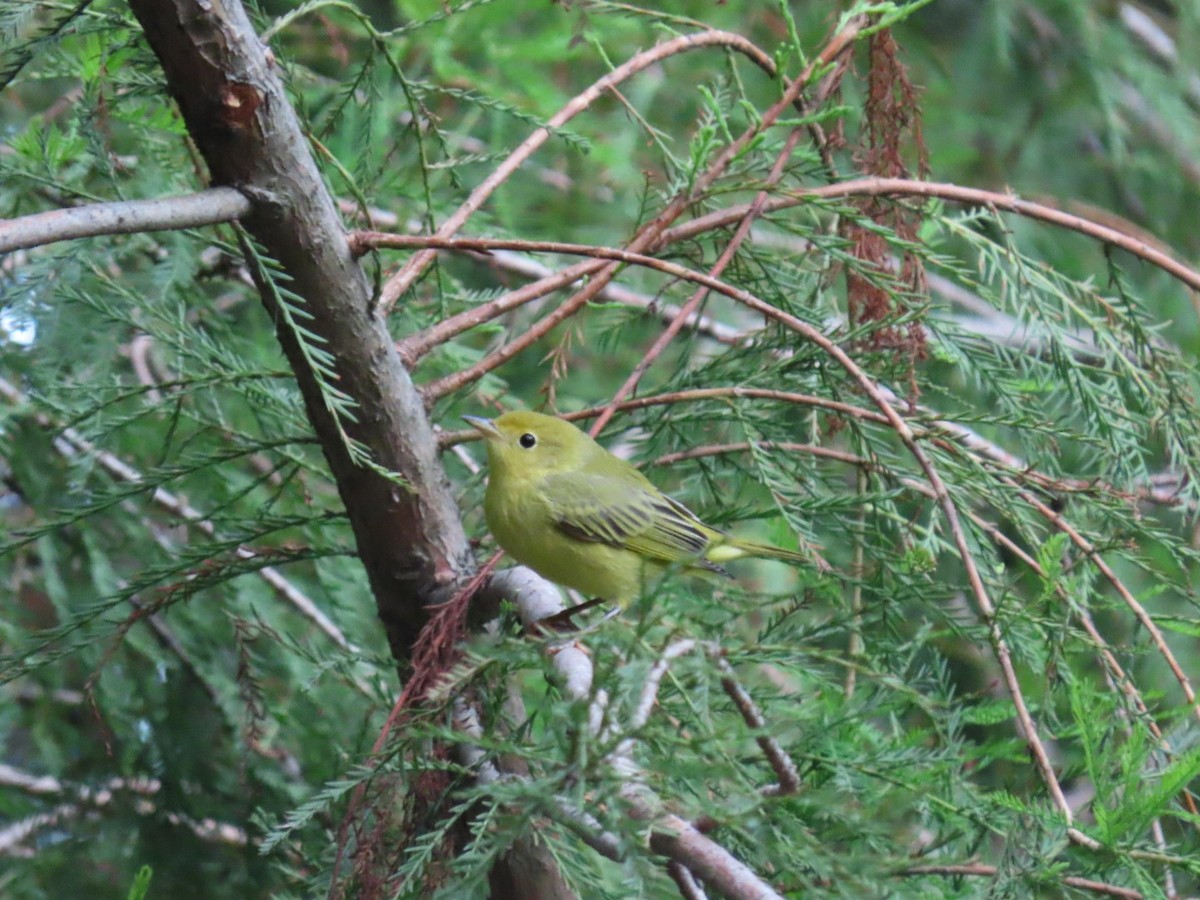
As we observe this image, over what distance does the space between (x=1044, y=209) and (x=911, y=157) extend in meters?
3.62

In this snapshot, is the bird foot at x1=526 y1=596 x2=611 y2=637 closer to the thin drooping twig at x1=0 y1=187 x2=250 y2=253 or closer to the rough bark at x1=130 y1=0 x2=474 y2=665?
the rough bark at x1=130 y1=0 x2=474 y2=665

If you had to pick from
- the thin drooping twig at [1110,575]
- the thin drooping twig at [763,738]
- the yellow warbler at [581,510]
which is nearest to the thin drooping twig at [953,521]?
the thin drooping twig at [1110,575]

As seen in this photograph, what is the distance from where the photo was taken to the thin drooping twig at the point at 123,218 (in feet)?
5.48

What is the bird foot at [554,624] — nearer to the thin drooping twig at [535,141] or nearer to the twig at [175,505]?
the thin drooping twig at [535,141]

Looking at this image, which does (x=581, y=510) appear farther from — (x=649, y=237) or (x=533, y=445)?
(x=649, y=237)

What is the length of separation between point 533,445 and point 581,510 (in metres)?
0.21

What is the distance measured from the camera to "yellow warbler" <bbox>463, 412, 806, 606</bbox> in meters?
3.04

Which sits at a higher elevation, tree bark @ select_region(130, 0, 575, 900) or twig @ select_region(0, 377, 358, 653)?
tree bark @ select_region(130, 0, 575, 900)

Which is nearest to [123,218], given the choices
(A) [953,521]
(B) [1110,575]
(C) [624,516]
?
(A) [953,521]

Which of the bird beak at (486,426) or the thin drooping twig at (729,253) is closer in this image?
the thin drooping twig at (729,253)

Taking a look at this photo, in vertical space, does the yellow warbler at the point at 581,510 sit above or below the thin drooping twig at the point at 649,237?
below

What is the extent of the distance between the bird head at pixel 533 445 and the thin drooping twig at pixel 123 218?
3.79 feet

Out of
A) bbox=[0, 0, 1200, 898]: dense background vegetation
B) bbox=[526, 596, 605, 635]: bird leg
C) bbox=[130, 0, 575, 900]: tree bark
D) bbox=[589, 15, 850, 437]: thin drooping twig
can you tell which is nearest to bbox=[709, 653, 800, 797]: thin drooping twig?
bbox=[0, 0, 1200, 898]: dense background vegetation

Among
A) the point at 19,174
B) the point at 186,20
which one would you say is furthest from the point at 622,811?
the point at 19,174
